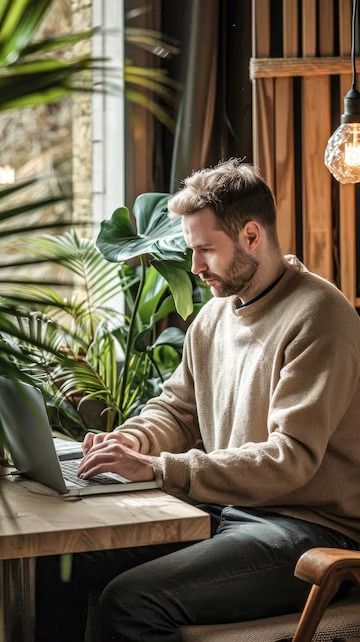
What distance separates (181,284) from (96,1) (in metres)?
1.43

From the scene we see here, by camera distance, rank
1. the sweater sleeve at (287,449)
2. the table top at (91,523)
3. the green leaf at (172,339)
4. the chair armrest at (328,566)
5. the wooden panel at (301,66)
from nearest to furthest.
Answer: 1. the table top at (91,523)
2. the chair armrest at (328,566)
3. the sweater sleeve at (287,449)
4. the wooden panel at (301,66)
5. the green leaf at (172,339)

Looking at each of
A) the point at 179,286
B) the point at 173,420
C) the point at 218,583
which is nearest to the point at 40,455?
the point at 218,583

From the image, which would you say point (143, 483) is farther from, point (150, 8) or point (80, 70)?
point (150, 8)

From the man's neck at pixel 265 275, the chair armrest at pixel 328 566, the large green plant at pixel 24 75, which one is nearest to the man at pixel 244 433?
the man's neck at pixel 265 275

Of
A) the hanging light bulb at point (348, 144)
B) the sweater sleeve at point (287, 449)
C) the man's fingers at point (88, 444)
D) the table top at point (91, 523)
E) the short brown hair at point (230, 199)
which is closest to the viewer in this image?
the table top at point (91, 523)

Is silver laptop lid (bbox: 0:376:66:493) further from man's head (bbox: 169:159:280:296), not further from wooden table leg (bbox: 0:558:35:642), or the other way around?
man's head (bbox: 169:159:280:296)

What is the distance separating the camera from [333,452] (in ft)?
7.37

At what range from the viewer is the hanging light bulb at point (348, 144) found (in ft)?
9.09

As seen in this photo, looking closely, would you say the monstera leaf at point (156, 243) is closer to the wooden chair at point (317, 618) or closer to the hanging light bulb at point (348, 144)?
the hanging light bulb at point (348, 144)

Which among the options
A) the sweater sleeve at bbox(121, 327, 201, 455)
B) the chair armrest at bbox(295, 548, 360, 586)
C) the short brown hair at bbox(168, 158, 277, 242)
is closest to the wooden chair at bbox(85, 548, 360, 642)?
the chair armrest at bbox(295, 548, 360, 586)

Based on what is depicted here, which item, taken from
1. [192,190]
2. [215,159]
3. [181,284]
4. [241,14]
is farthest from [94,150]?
[192,190]

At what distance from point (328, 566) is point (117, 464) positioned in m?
0.49

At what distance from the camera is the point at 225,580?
2029 millimetres

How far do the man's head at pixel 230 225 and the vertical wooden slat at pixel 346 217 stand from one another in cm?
94
